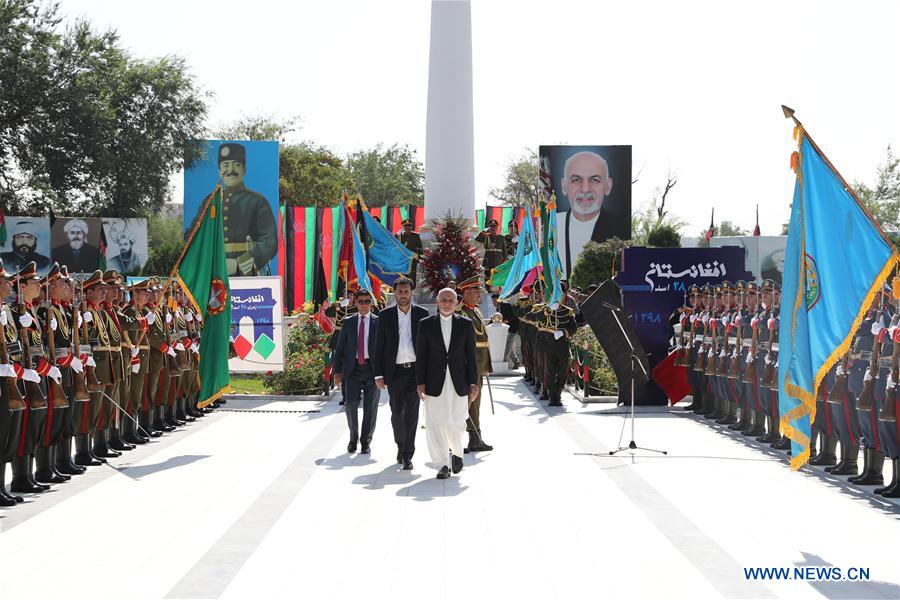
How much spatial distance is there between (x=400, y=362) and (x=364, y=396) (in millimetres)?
1087

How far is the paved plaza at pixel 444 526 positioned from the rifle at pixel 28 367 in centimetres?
86

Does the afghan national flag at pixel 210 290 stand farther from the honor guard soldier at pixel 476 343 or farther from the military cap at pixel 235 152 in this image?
the military cap at pixel 235 152

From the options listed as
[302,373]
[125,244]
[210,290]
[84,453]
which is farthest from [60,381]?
[125,244]

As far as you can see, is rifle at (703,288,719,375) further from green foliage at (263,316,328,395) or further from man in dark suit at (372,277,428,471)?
green foliage at (263,316,328,395)

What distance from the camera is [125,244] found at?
134ft

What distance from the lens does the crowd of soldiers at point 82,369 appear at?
9695mm

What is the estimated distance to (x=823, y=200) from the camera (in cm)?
855

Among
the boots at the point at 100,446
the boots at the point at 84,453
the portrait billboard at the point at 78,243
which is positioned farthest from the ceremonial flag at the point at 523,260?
the portrait billboard at the point at 78,243

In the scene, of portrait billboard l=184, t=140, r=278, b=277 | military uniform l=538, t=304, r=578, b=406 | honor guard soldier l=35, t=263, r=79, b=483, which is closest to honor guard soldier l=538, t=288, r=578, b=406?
military uniform l=538, t=304, r=578, b=406

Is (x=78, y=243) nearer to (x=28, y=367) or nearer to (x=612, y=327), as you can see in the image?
(x=612, y=327)

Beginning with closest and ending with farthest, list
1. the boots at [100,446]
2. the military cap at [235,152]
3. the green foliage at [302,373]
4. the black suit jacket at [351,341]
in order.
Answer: the boots at [100,446] < the black suit jacket at [351,341] < the green foliage at [302,373] < the military cap at [235,152]

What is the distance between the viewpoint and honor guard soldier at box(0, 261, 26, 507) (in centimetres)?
930

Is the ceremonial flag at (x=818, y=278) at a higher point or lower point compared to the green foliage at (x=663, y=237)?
lower

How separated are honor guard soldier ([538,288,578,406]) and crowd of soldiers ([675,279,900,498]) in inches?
84.8
